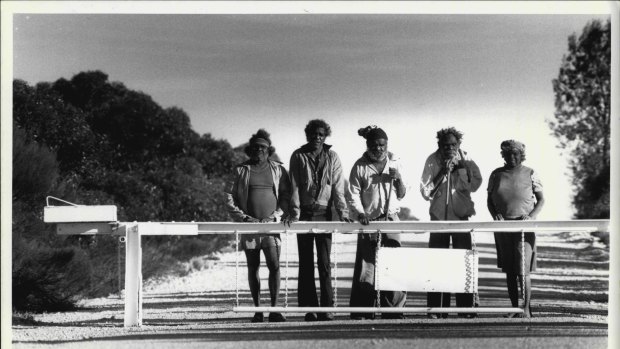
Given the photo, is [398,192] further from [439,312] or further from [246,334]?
[246,334]

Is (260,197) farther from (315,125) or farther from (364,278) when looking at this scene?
(364,278)

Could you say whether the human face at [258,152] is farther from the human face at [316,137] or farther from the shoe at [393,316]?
the shoe at [393,316]

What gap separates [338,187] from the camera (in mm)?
11828

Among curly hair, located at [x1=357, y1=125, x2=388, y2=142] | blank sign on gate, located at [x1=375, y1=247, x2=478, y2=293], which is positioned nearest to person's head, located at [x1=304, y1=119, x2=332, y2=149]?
curly hair, located at [x1=357, y1=125, x2=388, y2=142]

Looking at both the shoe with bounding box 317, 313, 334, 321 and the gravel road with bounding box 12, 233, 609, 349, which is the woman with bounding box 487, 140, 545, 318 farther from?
the shoe with bounding box 317, 313, 334, 321

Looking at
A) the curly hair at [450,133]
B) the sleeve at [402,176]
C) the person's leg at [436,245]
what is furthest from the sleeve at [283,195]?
the curly hair at [450,133]

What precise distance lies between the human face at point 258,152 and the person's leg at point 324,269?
3.00 ft

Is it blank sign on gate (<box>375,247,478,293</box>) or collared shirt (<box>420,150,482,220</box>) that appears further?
collared shirt (<box>420,150,482,220</box>)

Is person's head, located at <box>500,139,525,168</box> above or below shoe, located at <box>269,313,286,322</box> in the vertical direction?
above

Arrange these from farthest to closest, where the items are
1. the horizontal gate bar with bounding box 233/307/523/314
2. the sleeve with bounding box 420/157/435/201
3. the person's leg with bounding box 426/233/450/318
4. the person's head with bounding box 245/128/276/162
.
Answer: the sleeve with bounding box 420/157/435/201, the person's leg with bounding box 426/233/450/318, the person's head with bounding box 245/128/276/162, the horizontal gate bar with bounding box 233/307/523/314

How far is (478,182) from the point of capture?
39.7 ft

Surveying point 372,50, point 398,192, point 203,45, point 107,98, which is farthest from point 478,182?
point 107,98

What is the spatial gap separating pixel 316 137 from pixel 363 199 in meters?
0.74

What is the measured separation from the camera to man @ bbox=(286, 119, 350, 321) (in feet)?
38.6
